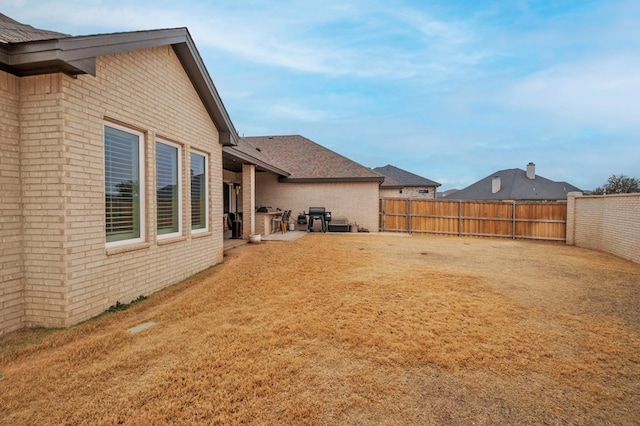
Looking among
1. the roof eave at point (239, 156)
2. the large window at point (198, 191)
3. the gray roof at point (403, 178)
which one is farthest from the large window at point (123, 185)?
the gray roof at point (403, 178)

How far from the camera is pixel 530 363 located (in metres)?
2.88

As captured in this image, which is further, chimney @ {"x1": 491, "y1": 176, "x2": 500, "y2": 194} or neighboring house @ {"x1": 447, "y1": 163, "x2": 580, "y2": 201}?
chimney @ {"x1": 491, "y1": 176, "x2": 500, "y2": 194}

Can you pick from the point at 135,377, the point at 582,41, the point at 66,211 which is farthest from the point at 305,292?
the point at 582,41

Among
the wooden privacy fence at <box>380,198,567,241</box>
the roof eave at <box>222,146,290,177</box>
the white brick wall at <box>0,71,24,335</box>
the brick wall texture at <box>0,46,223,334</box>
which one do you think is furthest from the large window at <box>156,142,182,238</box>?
the wooden privacy fence at <box>380,198,567,241</box>

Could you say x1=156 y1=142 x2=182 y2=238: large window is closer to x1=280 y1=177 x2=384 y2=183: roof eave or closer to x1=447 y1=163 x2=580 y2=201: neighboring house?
x1=280 y1=177 x2=384 y2=183: roof eave

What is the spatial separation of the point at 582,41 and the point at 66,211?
1773 centimetres

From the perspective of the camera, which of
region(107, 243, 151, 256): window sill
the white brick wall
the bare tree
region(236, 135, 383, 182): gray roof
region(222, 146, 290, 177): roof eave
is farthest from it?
the bare tree

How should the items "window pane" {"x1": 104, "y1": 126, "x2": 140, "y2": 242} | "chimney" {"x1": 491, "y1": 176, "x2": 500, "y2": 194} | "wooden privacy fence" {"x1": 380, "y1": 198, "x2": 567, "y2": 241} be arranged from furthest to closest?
"chimney" {"x1": 491, "y1": 176, "x2": 500, "y2": 194} < "wooden privacy fence" {"x1": 380, "y1": 198, "x2": 567, "y2": 241} < "window pane" {"x1": 104, "y1": 126, "x2": 140, "y2": 242}

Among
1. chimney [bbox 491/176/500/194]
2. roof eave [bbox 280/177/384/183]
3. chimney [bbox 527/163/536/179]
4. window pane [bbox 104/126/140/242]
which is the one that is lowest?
window pane [bbox 104/126/140/242]

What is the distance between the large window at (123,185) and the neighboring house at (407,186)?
Result: 19.0 m

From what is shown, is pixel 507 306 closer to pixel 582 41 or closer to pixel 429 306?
pixel 429 306

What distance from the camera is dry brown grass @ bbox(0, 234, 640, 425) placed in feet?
7.04

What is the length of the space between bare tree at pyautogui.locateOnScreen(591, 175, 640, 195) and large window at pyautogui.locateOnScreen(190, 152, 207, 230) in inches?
1170

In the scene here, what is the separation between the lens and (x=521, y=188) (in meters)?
28.4
